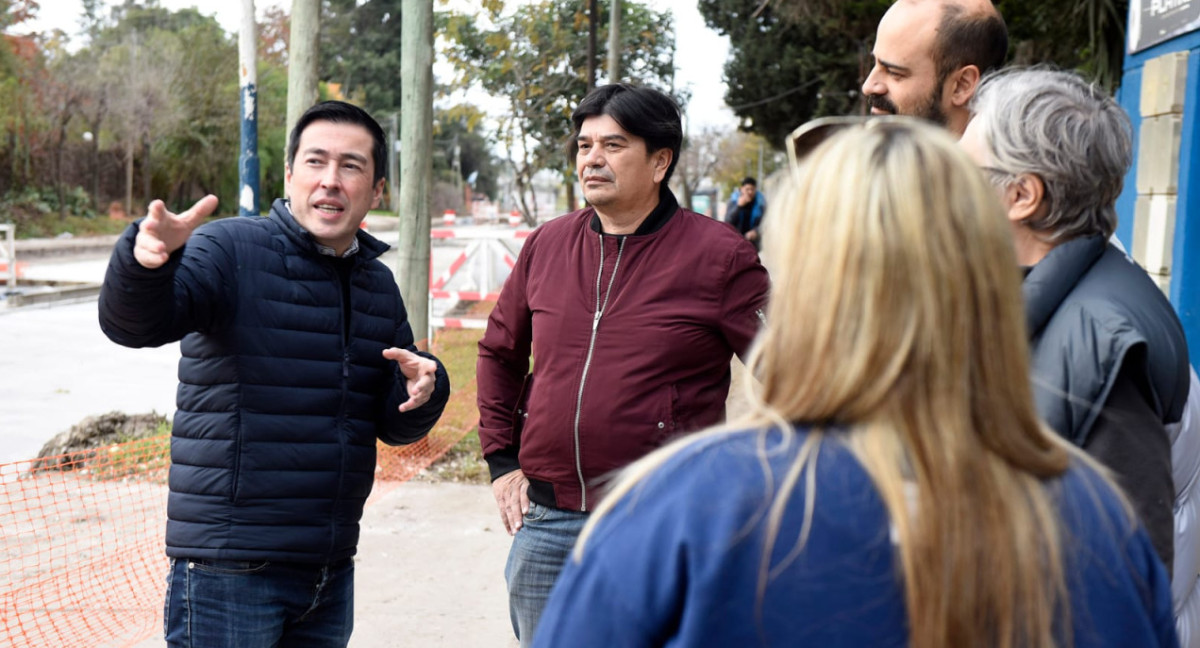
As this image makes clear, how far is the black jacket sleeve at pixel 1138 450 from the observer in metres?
1.69

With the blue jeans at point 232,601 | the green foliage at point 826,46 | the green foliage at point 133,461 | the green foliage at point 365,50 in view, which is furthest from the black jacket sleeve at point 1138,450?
the green foliage at point 365,50

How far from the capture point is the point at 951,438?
3.65 ft

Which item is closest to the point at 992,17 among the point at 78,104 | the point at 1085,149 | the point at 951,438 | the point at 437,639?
the point at 1085,149

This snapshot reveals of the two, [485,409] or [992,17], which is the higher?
[992,17]

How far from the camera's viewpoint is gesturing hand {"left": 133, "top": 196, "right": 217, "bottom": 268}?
89.4 inches

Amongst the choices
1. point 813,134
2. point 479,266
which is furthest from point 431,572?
point 479,266

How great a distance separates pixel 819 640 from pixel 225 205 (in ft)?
159

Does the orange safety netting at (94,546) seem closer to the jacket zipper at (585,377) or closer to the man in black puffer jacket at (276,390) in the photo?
the man in black puffer jacket at (276,390)

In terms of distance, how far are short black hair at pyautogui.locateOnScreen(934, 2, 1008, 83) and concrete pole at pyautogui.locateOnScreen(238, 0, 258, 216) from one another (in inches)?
211

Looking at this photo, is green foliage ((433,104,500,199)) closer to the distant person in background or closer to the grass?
the distant person in background

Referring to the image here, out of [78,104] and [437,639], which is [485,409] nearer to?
[437,639]

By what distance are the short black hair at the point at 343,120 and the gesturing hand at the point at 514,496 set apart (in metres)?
0.95

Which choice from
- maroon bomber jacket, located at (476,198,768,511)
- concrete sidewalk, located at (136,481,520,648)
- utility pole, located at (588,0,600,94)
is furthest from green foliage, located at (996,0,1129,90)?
utility pole, located at (588,0,600,94)

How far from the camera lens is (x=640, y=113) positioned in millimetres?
3223
